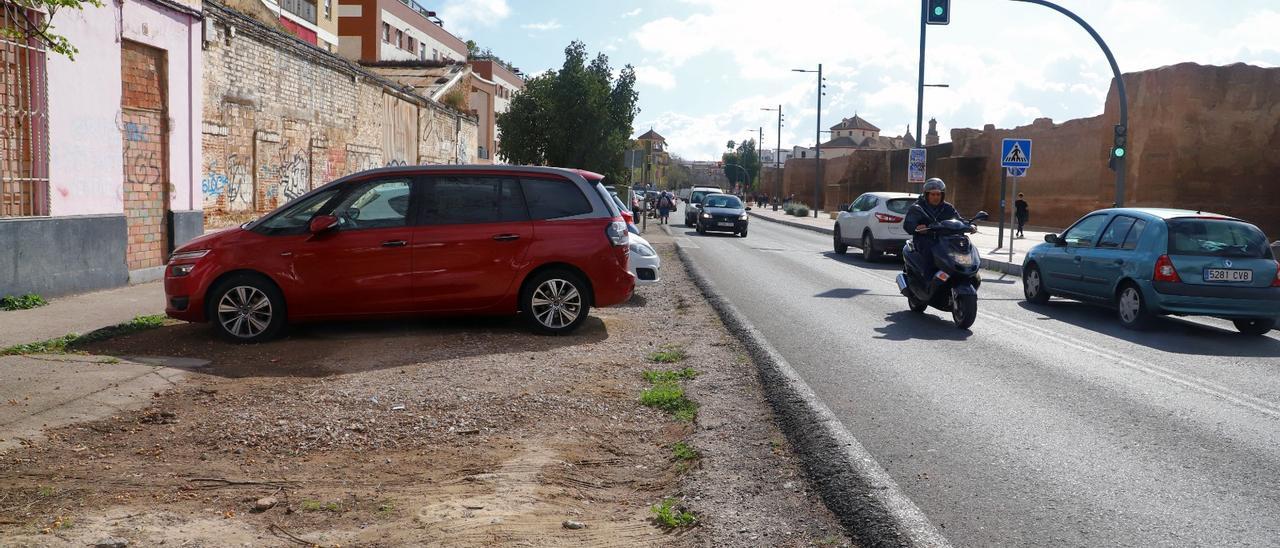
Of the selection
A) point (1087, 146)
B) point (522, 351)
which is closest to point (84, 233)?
point (522, 351)

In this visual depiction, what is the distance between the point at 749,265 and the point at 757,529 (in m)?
16.7

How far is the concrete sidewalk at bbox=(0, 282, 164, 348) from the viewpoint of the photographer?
921 centimetres

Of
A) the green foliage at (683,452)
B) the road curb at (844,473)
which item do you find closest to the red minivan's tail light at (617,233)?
the road curb at (844,473)

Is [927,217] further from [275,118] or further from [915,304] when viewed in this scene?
[275,118]

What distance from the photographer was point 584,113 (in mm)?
54500

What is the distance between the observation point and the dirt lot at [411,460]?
4.28m

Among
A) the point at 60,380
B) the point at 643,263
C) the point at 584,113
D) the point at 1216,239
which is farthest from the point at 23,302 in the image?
the point at 584,113

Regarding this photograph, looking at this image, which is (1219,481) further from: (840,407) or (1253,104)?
(1253,104)

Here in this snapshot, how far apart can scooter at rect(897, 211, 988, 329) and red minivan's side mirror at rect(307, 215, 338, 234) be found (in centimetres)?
647

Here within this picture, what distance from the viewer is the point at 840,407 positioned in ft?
22.9

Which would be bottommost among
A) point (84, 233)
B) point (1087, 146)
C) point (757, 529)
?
point (757, 529)

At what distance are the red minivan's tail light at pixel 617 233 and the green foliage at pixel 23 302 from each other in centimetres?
601

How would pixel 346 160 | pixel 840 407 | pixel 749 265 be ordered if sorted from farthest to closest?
1. pixel 346 160
2. pixel 749 265
3. pixel 840 407

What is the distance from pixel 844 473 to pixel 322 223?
18.8ft
